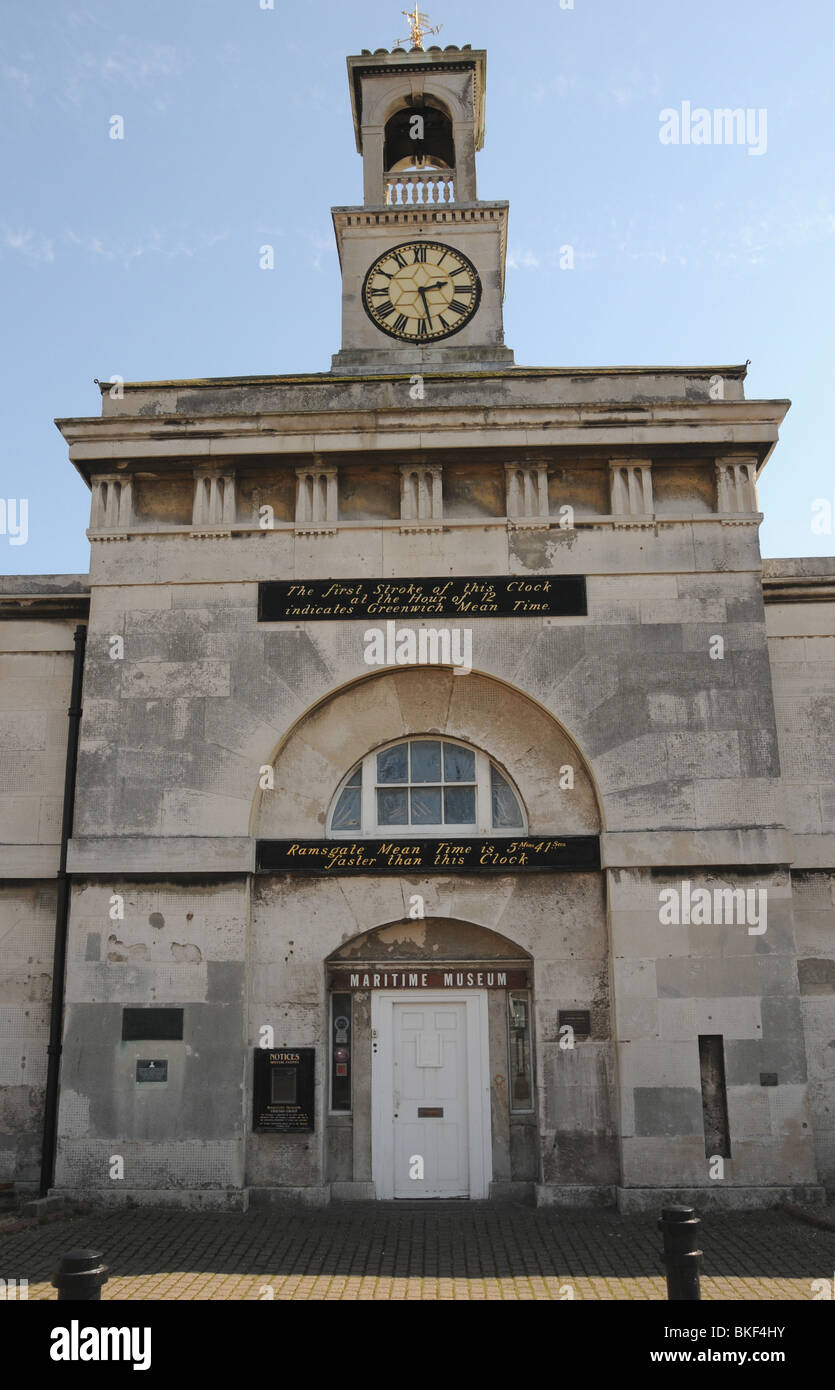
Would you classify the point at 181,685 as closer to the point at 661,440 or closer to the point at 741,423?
the point at 661,440

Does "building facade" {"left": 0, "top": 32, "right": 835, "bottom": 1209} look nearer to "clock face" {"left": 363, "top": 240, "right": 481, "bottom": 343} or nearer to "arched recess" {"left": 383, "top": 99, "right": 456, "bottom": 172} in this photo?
"clock face" {"left": 363, "top": 240, "right": 481, "bottom": 343}

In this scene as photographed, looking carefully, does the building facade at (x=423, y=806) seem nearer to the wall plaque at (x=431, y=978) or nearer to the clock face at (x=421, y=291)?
the wall plaque at (x=431, y=978)

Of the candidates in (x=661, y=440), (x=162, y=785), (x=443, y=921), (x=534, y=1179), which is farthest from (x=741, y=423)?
(x=534, y=1179)

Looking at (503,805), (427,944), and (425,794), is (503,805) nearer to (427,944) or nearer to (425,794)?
(425,794)

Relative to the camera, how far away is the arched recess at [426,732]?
16031mm

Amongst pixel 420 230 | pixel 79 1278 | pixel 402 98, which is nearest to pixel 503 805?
pixel 79 1278

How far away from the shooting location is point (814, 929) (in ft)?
52.6

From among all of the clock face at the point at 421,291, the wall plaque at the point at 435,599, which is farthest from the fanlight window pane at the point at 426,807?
the clock face at the point at 421,291

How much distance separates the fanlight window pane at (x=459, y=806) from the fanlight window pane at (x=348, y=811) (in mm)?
1270

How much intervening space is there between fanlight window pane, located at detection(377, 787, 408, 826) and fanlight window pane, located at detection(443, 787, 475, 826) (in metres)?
0.58

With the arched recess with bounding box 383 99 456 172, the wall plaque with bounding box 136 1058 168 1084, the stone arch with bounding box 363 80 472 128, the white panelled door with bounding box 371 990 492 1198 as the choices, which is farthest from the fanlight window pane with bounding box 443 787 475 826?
the stone arch with bounding box 363 80 472 128

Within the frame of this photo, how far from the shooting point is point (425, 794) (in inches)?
645
